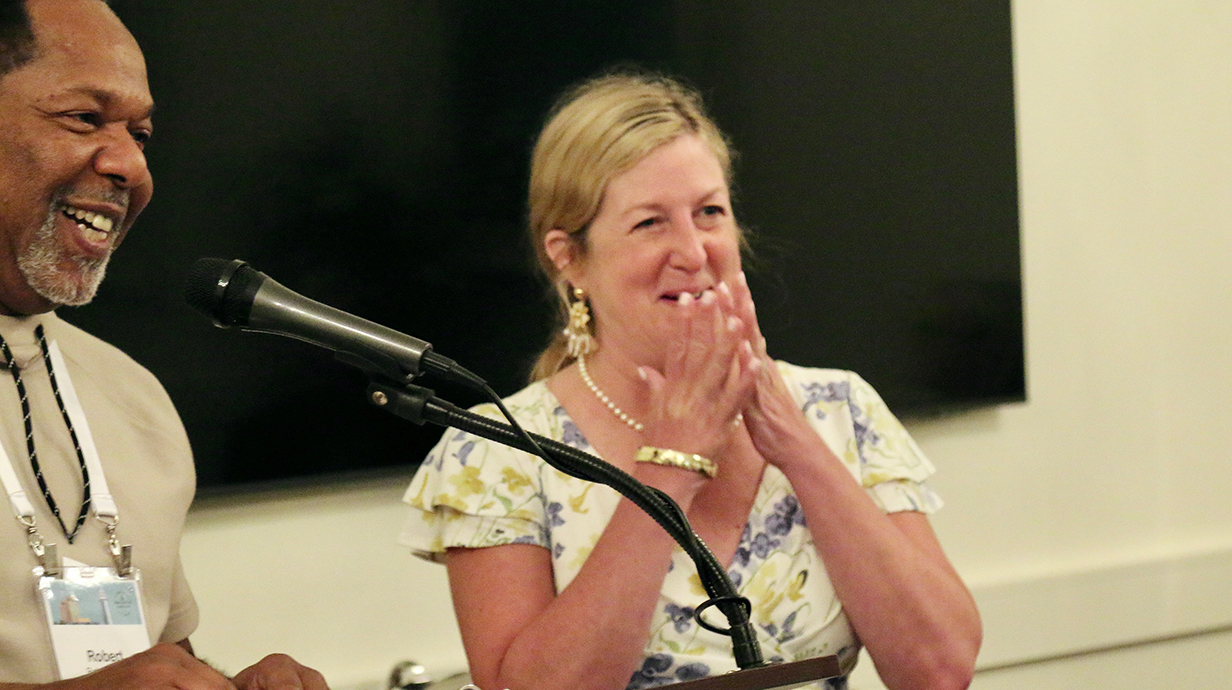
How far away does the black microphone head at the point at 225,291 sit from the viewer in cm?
98

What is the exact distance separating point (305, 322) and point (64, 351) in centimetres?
77

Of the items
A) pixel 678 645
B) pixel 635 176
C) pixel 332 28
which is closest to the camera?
pixel 678 645

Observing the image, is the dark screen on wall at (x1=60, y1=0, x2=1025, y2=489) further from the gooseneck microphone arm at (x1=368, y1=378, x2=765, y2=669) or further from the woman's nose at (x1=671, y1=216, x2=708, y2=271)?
the gooseneck microphone arm at (x1=368, y1=378, x2=765, y2=669)

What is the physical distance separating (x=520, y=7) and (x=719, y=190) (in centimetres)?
70

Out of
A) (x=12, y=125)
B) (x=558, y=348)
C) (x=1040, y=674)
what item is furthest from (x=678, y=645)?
(x=1040, y=674)

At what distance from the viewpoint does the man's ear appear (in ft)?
6.05

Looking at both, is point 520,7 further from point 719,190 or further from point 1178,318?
point 1178,318

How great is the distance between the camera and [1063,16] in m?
2.79

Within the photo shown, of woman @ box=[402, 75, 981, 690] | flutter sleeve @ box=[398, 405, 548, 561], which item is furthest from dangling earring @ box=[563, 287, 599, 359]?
Answer: flutter sleeve @ box=[398, 405, 548, 561]

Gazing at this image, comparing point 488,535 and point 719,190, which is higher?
point 719,190

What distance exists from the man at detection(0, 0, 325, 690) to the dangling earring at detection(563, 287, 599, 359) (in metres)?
0.62

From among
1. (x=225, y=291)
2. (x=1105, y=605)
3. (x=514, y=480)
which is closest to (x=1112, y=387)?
(x=1105, y=605)

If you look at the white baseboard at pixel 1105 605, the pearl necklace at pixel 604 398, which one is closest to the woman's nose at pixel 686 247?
the pearl necklace at pixel 604 398

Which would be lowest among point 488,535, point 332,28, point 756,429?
point 488,535
